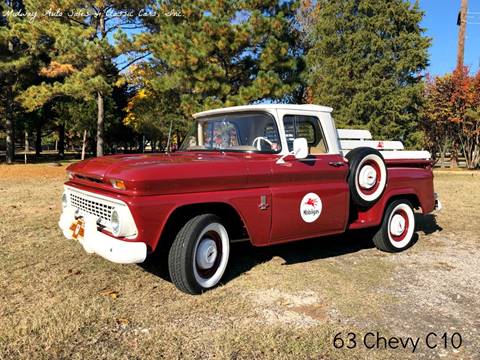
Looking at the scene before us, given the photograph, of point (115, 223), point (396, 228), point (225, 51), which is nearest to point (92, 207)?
point (115, 223)

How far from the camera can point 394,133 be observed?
71.8 ft

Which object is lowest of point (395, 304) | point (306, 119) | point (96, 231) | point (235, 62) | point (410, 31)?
point (395, 304)

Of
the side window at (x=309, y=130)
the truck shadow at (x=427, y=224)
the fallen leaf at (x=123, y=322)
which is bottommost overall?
the truck shadow at (x=427, y=224)

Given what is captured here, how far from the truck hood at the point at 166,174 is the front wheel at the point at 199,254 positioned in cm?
35

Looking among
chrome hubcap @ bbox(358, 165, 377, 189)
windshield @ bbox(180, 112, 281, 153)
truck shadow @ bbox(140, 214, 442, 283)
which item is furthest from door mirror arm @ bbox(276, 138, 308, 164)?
truck shadow @ bbox(140, 214, 442, 283)

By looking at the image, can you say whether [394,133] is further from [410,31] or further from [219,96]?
[219,96]

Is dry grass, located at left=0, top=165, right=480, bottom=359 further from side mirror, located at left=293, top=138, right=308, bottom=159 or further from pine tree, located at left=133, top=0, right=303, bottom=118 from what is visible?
pine tree, located at left=133, top=0, right=303, bottom=118

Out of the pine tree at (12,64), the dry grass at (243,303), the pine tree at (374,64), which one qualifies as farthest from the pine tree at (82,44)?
the dry grass at (243,303)

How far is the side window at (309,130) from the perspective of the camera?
493cm

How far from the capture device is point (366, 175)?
204 inches

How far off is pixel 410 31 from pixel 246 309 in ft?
73.2

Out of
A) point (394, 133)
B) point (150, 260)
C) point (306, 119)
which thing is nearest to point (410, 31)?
point (394, 133)

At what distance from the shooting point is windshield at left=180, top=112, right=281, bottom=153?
4.78m

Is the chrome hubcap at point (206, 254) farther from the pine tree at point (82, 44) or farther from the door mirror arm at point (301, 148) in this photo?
the pine tree at point (82, 44)
